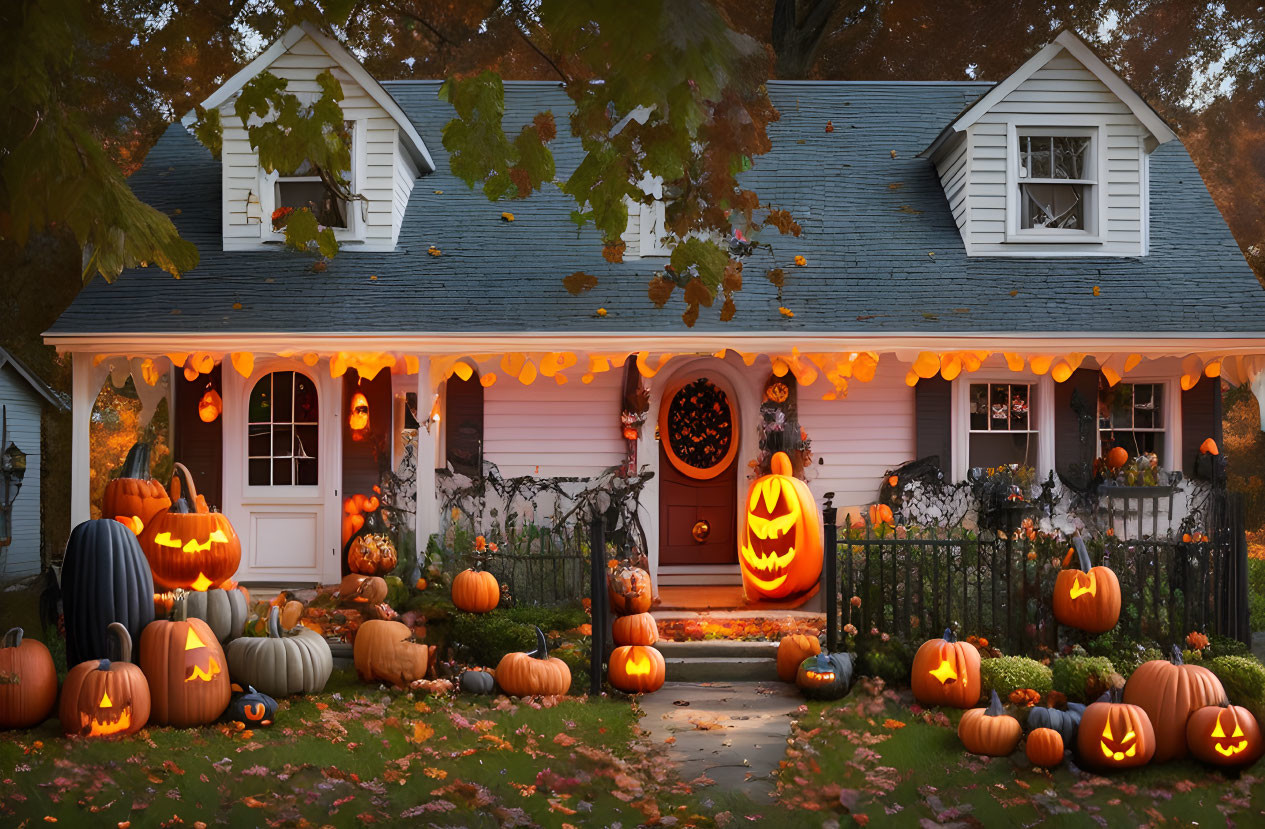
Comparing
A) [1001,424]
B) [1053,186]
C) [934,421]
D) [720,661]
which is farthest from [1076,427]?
[720,661]

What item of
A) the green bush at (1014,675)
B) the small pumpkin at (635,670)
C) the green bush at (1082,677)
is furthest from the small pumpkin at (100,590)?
the green bush at (1082,677)

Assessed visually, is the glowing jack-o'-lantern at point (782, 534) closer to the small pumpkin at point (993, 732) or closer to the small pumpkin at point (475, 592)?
the small pumpkin at point (475, 592)

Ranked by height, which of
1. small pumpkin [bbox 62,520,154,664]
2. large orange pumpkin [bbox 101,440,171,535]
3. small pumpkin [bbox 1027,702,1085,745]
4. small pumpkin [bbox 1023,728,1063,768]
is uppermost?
large orange pumpkin [bbox 101,440,171,535]

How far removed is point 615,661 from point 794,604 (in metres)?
3.04

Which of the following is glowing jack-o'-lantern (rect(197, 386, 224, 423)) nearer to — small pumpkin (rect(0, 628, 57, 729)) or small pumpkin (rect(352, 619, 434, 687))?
small pumpkin (rect(352, 619, 434, 687))

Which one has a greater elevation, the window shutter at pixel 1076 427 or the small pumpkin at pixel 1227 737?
the window shutter at pixel 1076 427

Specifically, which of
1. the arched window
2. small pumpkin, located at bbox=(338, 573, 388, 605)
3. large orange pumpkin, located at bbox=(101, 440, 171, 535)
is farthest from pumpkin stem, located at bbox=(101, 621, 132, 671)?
the arched window

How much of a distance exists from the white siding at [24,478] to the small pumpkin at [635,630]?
34.2 feet

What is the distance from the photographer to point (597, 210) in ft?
16.3

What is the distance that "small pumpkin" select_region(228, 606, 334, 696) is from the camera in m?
8.00

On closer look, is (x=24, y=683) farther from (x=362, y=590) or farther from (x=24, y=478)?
(x=24, y=478)

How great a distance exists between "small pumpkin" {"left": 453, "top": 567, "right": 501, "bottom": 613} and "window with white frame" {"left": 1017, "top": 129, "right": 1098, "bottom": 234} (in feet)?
23.2

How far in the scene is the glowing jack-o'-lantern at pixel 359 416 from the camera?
38.8 ft

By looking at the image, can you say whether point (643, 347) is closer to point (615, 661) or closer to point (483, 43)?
point (615, 661)
